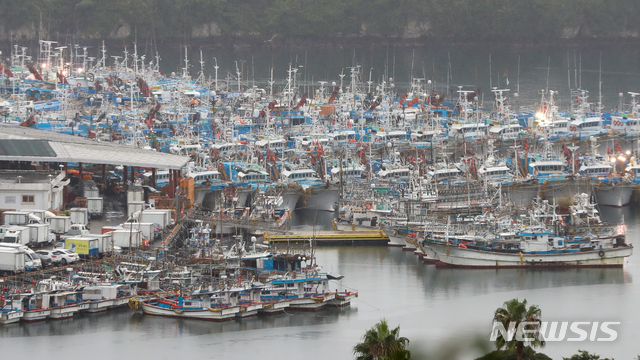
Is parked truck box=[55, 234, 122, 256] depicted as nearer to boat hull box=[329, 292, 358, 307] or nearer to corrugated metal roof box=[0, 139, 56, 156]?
corrugated metal roof box=[0, 139, 56, 156]

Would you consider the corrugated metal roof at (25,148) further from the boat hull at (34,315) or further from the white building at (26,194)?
the boat hull at (34,315)

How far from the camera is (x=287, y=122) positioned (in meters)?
55.1

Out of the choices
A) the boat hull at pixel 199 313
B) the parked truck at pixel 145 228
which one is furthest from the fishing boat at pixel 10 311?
the parked truck at pixel 145 228

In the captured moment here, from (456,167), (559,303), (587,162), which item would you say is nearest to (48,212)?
(559,303)

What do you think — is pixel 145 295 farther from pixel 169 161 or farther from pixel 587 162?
pixel 587 162

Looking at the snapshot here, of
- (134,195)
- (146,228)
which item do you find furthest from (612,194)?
(146,228)

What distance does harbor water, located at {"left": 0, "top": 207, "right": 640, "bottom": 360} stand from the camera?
1094 inches

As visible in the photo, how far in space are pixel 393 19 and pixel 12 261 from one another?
3069 inches

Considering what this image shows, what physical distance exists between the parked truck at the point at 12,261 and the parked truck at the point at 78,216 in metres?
4.19

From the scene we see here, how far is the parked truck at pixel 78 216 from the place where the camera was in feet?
115

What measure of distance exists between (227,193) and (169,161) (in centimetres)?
309

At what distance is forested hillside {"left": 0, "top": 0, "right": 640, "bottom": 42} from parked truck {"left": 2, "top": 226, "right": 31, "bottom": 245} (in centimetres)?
7013

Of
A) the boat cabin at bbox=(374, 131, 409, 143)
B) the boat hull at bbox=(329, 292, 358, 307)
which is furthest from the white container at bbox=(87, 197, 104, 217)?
the boat cabin at bbox=(374, 131, 409, 143)

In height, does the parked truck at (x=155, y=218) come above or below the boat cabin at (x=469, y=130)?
below
